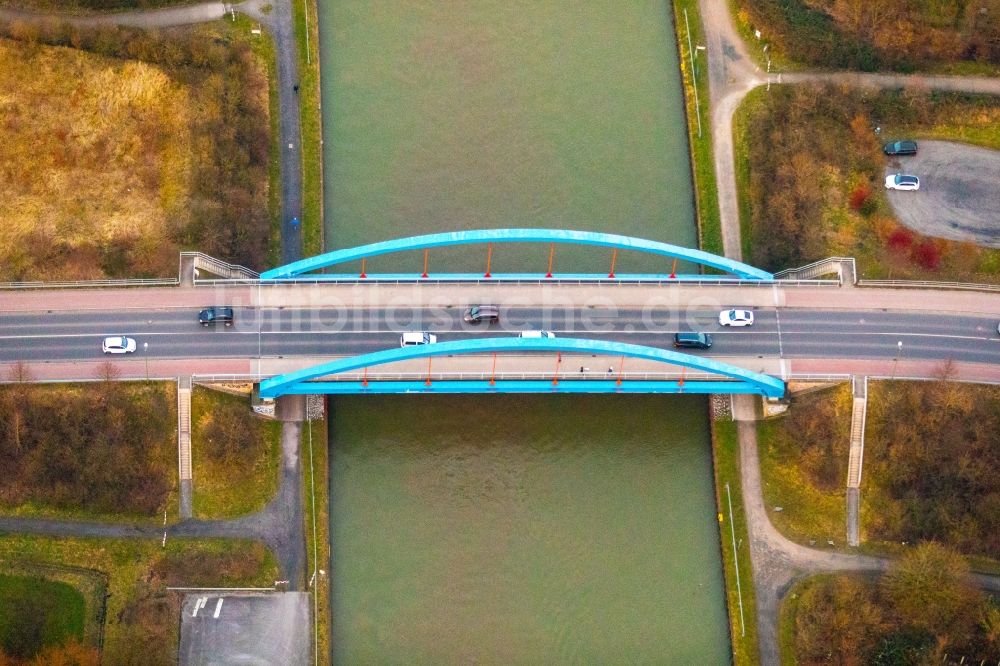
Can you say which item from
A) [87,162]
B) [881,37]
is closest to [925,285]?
[881,37]

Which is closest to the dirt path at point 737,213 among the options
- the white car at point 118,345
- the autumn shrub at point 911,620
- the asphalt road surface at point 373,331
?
the autumn shrub at point 911,620

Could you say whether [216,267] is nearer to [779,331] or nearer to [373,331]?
[373,331]

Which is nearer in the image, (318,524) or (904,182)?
(318,524)

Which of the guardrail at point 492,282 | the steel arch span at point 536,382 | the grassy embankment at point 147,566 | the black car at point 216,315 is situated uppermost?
the guardrail at point 492,282

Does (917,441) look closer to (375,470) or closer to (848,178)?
(848,178)

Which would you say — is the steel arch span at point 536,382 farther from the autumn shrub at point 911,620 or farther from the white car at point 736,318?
the autumn shrub at point 911,620

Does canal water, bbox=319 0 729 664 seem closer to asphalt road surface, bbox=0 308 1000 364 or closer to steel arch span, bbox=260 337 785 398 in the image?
steel arch span, bbox=260 337 785 398

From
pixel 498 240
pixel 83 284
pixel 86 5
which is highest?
pixel 86 5
